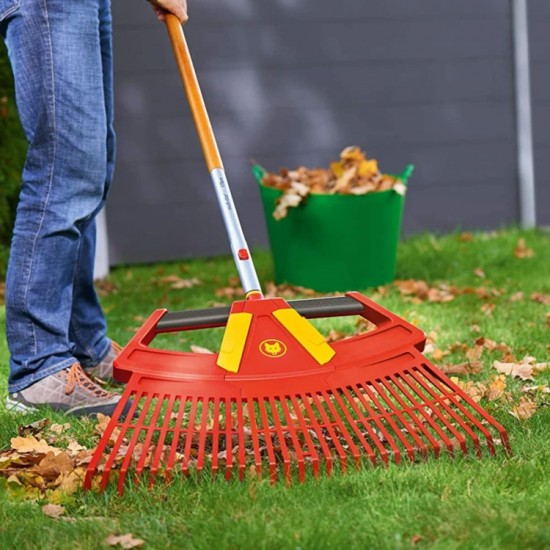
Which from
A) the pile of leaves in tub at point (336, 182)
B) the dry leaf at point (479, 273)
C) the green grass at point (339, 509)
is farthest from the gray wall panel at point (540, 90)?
the green grass at point (339, 509)

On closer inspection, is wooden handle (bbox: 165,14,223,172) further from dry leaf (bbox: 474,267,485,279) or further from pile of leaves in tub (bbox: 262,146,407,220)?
dry leaf (bbox: 474,267,485,279)

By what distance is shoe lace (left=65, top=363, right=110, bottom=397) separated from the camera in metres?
2.80

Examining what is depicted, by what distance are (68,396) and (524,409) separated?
44.7 inches

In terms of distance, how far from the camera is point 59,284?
2838 millimetres

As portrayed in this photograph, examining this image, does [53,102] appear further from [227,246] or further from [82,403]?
[227,246]

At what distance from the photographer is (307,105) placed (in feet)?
20.6

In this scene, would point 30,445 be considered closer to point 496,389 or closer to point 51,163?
point 51,163

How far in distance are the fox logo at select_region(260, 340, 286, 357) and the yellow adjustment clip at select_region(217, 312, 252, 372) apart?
4 cm

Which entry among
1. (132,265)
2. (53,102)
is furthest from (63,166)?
(132,265)

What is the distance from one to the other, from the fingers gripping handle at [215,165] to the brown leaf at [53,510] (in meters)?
0.70

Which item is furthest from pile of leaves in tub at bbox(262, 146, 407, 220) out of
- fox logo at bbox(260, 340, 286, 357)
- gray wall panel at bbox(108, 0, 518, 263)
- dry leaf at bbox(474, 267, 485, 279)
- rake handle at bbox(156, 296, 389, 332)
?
fox logo at bbox(260, 340, 286, 357)

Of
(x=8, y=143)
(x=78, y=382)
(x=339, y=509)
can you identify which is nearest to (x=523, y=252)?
(x=8, y=143)

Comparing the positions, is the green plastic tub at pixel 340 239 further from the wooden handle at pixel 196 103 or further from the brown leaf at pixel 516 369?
the wooden handle at pixel 196 103

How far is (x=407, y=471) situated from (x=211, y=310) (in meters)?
0.57
